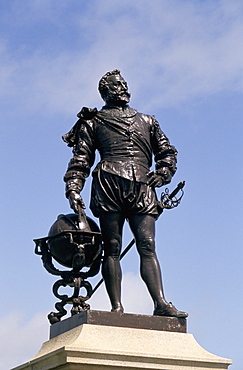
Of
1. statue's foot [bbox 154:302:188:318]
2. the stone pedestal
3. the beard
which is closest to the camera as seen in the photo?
the stone pedestal

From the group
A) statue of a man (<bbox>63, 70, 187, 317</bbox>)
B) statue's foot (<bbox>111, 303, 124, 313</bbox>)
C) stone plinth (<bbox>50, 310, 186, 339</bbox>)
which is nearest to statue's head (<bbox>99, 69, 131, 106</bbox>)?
statue of a man (<bbox>63, 70, 187, 317</bbox>)

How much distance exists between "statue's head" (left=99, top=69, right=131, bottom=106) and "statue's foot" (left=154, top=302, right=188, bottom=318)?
9.64 feet

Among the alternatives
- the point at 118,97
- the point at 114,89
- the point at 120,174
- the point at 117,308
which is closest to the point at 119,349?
the point at 117,308

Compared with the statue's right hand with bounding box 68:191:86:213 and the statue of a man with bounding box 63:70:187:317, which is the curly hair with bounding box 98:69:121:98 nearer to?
the statue of a man with bounding box 63:70:187:317

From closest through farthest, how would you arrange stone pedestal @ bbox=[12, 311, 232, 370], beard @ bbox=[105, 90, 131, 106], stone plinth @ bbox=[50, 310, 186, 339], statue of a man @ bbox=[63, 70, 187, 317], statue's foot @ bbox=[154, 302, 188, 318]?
stone pedestal @ bbox=[12, 311, 232, 370] < stone plinth @ bbox=[50, 310, 186, 339] < statue's foot @ bbox=[154, 302, 188, 318] < statue of a man @ bbox=[63, 70, 187, 317] < beard @ bbox=[105, 90, 131, 106]

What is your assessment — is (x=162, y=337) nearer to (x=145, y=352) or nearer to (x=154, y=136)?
(x=145, y=352)

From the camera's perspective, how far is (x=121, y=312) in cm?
1068

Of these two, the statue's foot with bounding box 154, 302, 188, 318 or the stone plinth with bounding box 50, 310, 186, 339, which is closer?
the stone plinth with bounding box 50, 310, 186, 339

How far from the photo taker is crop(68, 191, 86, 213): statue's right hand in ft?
36.6

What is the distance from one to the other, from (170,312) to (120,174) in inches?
75.6

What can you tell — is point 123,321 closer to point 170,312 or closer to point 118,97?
point 170,312

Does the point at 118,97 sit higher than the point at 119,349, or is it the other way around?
the point at 118,97

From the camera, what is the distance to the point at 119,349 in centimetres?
1002

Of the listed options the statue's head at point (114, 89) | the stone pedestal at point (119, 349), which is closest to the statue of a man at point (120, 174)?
the statue's head at point (114, 89)
